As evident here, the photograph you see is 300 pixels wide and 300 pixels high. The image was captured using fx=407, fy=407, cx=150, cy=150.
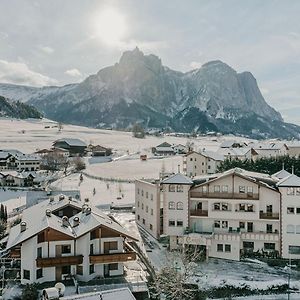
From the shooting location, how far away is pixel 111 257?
32.0 meters

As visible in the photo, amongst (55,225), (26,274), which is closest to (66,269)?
(26,274)

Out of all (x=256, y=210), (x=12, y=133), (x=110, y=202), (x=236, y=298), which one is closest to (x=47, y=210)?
(x=236, y=298)

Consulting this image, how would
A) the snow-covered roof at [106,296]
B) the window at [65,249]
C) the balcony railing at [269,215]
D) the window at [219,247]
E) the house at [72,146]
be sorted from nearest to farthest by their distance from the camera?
the snow-covered roof at [106,296] → the window at [65,249] → the window at [219,247] → the balcony railing at [269,215] → the house at [72,146]

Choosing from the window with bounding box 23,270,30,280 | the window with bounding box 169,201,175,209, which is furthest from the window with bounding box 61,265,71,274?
the window with bounding box 169,201,175,209

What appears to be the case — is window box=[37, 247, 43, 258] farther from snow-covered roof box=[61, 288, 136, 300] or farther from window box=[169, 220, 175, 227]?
snow-covered roof box=[61, 288, 136, 300]

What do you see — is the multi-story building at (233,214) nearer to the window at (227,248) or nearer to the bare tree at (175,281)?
the window at (227,248)

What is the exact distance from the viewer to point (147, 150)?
152000 mm

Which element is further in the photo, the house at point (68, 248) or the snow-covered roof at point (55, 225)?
the snow-covered roof at point (55, 225)

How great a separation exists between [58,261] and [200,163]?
6246 cm

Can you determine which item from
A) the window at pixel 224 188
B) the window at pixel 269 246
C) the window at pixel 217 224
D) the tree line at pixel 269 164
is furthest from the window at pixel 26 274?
the tree line at pixel 269 164

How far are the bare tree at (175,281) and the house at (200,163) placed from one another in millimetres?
56261

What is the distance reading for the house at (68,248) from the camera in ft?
101

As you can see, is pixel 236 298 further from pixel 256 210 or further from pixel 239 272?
pixel 256 210

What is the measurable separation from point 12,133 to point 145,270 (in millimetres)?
161000
